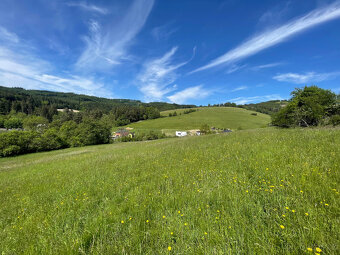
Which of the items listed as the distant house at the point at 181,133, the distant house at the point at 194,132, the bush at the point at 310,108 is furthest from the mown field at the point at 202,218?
the distant house at the point at 194,132

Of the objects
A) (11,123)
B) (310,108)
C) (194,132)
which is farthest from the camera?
(11,123)

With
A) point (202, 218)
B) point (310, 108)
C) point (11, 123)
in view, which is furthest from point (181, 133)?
point (11, 123)

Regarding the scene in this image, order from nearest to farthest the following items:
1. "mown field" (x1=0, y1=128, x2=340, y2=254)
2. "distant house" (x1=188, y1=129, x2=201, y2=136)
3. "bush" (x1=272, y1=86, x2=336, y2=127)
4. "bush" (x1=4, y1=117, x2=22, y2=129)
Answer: "mown field" (x1=0, y1=128, x2=340, y2=254) → "bush" (x1=272, y1=86, x2=336, y2=127) → "distant house" (x1=188, y1=129, x2=201, y2=136) → "bush" (x1=4, y1=117, x2=22, y2=129)

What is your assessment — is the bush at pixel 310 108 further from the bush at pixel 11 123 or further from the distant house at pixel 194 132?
the bush at pixel 11 123

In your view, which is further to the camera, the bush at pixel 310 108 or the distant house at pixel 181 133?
the distant house at pixel 181 133

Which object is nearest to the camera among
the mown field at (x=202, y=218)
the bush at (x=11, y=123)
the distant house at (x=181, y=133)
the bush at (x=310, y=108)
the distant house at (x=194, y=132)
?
the mown field at (x=202, y=218)

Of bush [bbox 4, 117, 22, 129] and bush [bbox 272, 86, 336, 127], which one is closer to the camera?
bush [bbox 272, 86, 336, 127]

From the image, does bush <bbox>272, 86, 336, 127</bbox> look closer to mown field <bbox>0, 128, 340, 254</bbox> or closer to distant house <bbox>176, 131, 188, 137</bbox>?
mown field <bbox>0, 128, 340, 254</bbox>

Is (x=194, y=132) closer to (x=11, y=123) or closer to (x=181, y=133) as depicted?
(x=181, y=133)

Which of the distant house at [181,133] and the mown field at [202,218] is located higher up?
the mown field at [202,218]

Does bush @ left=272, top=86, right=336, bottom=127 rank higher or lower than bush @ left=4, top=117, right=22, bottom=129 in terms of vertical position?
higher

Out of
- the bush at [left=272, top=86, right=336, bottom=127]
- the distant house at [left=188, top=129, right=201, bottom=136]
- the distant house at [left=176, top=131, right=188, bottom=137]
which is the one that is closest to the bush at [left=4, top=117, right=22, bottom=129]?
the distant house at [left=176, top=131, right=188, bottom=137]

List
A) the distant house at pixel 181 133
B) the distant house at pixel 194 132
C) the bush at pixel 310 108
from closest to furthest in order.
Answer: the bush at pixel 310 108, the distant house at pixel 181 133, the distant house at pixel 194 132

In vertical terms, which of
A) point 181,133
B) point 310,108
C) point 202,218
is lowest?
point 181,133
